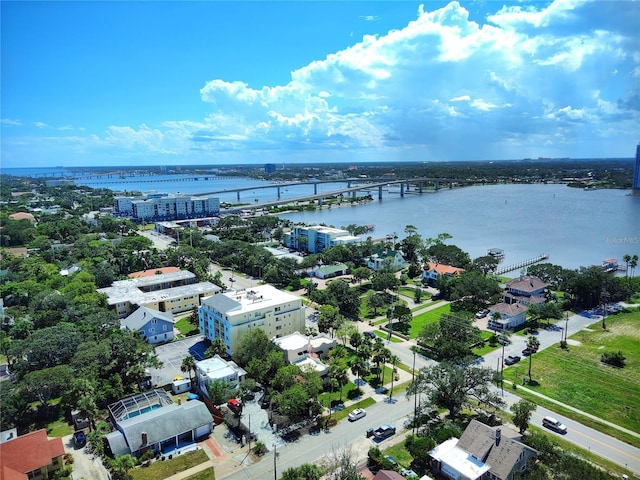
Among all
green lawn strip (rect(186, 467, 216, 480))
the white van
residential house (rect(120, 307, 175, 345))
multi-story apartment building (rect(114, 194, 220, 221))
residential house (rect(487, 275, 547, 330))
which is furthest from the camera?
multi-story apartment building (rect(114, 194, 220, 221))

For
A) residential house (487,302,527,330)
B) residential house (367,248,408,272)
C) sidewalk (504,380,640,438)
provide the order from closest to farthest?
sidewalk (504,380,640,438), residential house (487,302,527,330), residential house (367,248,408,272)

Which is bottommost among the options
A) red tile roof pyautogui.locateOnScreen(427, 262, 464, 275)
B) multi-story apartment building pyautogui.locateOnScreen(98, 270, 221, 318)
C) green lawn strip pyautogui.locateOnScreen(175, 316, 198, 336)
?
green lawn strip pyautogui.locateOnScreen(175, 316, 198, 336)

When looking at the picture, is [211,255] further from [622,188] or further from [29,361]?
[622,188]

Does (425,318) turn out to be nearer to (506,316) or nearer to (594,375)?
(506,316)

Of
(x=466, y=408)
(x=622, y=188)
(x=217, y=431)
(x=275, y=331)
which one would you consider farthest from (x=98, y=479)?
(x=622, y=188)

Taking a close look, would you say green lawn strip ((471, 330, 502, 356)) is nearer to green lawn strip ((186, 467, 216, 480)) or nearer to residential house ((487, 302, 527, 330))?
residential house ((487, 302, 527, 330))

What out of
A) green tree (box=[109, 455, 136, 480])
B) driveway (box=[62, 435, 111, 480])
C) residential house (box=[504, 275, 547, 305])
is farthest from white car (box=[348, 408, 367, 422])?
residential house (box=[504, 275, 547, 305])

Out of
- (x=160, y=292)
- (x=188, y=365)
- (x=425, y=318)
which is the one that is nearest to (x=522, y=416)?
(x=425, y=318)

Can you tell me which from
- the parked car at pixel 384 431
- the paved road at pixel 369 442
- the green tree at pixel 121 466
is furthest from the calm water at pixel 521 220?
the green tree at pixel 121 466
